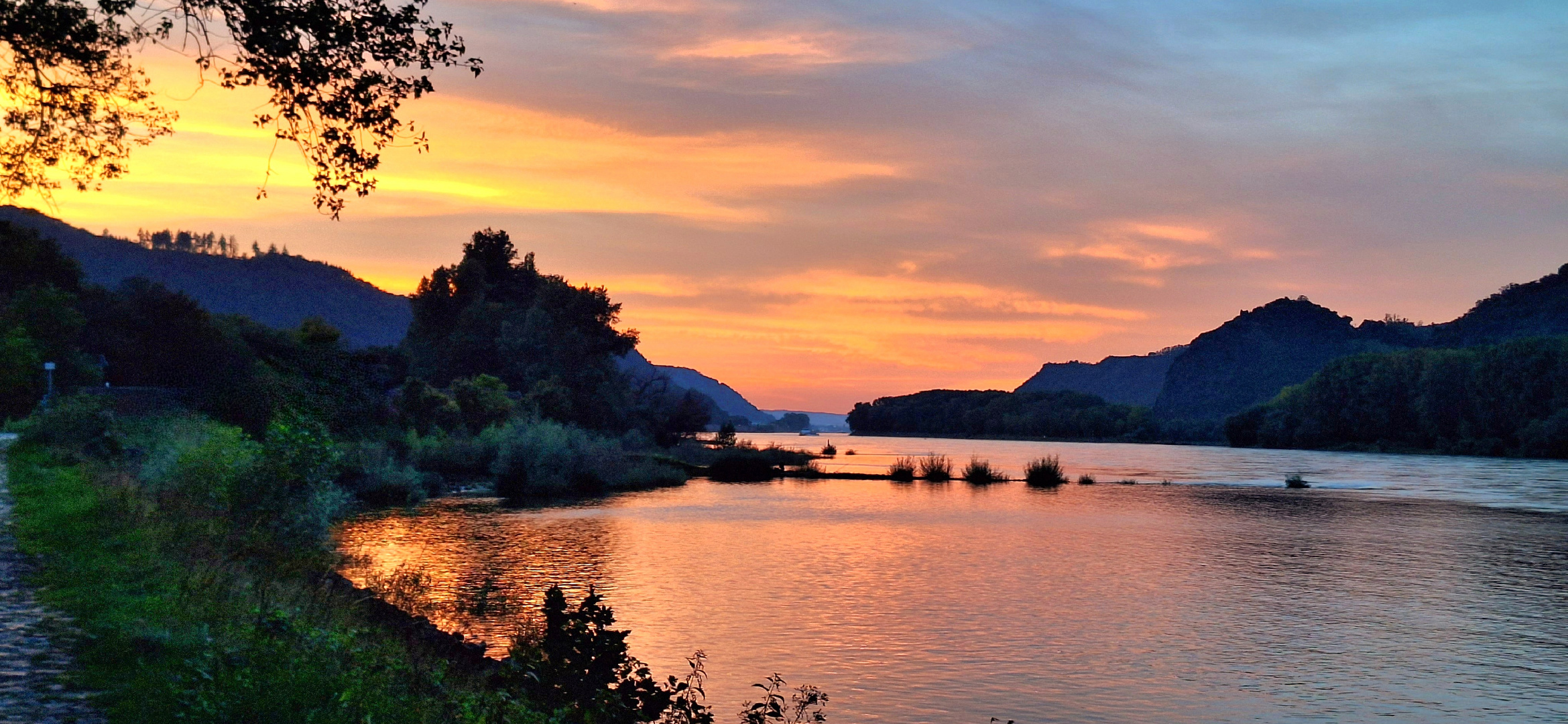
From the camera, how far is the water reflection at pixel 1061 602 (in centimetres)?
1877

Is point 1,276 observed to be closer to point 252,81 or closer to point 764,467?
point 764,467

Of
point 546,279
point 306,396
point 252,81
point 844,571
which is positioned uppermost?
point 546,279

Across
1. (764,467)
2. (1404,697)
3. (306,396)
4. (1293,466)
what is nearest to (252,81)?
(1404,697)

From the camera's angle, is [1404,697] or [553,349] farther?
[553,349]

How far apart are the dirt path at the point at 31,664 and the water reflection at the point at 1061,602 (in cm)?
918

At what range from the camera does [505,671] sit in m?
13.1

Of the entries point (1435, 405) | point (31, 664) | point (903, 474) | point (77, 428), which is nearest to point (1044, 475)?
point (903, 474)

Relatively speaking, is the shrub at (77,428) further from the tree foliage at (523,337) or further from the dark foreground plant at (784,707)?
the tree foliage at (523,337)

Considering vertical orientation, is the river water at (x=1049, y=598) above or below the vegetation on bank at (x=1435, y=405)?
below

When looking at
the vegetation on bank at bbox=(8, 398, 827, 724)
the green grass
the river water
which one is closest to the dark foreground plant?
the vegetation on bank at bbox=(8, 398, 827, 724)

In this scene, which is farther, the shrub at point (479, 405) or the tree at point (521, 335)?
the tree at point (521, 335)

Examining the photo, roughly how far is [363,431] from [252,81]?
52.4m

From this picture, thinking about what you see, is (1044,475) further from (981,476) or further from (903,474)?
(903,474)

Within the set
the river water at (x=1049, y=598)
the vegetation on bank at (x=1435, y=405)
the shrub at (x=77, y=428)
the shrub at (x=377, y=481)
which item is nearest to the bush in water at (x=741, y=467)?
the river water at (x=1049, y=598)
